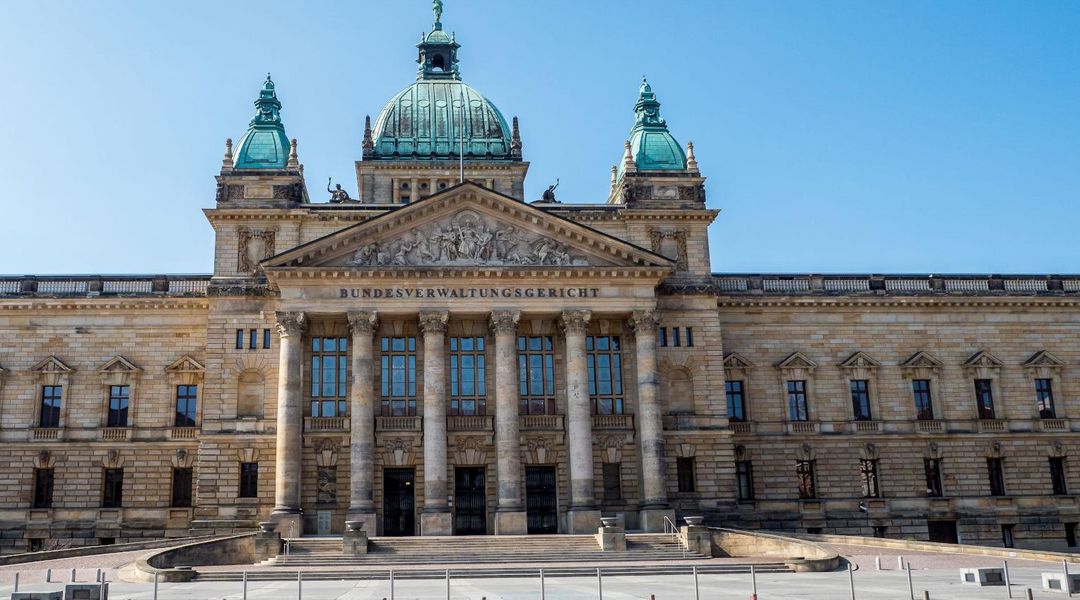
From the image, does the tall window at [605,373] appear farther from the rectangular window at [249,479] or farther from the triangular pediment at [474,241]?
the rectangular window at [249,479]

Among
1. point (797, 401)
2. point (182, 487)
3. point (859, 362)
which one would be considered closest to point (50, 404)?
point (182, 487)

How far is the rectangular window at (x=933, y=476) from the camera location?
55.4 meters

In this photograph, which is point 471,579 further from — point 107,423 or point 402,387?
point 107,423

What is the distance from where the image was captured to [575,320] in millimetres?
48781

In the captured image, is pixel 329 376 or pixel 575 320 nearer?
pixel 575 320

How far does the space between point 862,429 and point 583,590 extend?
106 ft

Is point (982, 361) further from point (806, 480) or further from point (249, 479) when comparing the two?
point (249, 479)

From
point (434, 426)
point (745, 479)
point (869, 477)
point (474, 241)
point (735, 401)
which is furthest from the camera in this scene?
point (735, 401)

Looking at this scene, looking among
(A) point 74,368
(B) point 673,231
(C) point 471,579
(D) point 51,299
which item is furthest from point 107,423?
(B) point 673,231

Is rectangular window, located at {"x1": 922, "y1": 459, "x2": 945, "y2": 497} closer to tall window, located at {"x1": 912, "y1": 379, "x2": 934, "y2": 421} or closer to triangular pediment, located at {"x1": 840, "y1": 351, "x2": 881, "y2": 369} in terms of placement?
tall window, located at {"x1": 912, "y1": 379, "x2": 934, "y2": 421}

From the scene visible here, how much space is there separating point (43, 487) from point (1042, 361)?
55063 millimetres

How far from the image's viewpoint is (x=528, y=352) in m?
51.2

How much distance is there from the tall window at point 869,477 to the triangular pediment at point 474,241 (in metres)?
16.7

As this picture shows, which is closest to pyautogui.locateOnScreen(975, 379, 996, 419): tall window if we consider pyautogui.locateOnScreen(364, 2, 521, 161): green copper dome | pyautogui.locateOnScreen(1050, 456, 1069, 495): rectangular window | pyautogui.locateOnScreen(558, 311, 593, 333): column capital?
pyautogui.locateOnScreen(1050, 456, 1069, 495): rectangular window
